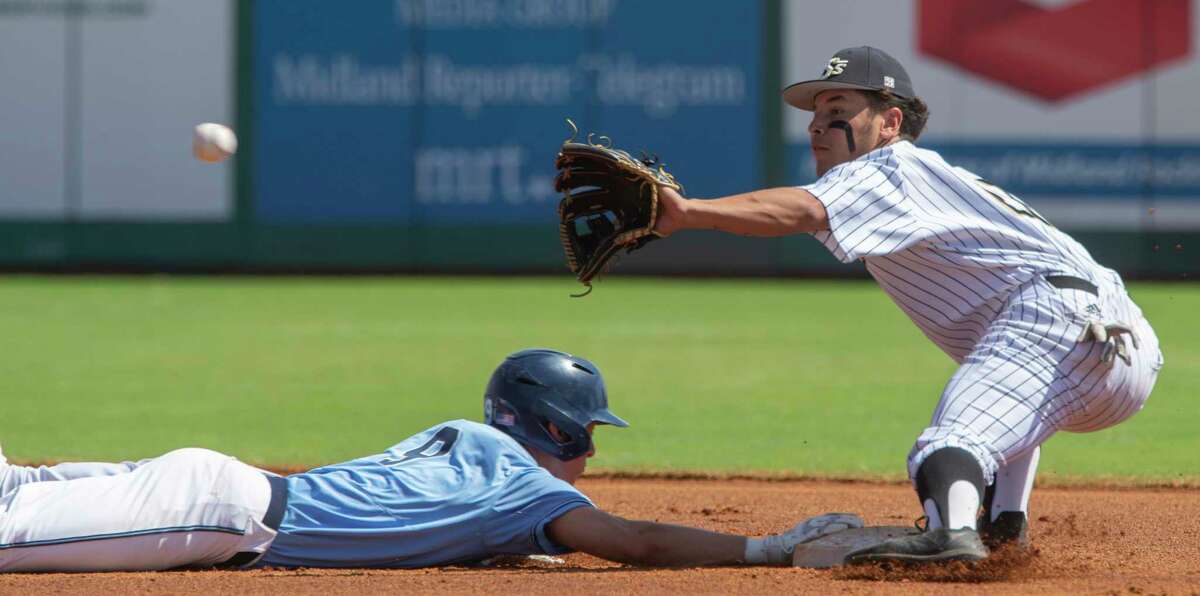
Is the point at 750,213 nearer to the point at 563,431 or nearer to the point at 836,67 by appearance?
the point at 836,67

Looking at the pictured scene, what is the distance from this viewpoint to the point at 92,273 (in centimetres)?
1898

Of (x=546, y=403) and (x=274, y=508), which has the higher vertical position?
(x=546, y=403)

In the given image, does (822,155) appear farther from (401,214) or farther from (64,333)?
(401,214)

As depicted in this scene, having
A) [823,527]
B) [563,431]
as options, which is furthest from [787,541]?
[563,431]

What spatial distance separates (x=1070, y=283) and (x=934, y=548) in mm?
819

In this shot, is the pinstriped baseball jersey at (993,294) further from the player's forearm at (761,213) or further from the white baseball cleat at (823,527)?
the white baseball cleat at (823,527)

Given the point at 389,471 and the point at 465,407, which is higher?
the point at 389,471

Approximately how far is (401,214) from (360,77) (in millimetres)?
1637

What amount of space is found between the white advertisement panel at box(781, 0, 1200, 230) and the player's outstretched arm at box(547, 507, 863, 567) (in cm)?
1428

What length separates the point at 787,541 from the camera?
4.43 meters

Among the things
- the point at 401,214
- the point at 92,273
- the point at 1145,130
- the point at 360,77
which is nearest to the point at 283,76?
the point at 360,77

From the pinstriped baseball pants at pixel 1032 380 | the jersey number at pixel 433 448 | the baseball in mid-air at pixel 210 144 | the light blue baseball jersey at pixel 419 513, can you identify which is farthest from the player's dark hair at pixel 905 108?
the baseball in mid-air at pixel 210 144

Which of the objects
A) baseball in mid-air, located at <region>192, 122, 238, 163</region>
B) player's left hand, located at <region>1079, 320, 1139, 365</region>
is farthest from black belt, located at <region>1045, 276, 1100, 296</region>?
baseball in mid-air, located at <region>192, 122, 238, 163</region>

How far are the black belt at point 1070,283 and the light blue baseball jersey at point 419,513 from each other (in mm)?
1382
